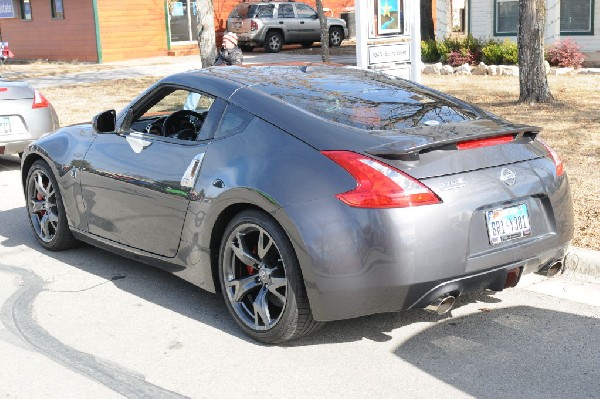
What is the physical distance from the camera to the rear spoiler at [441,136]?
14.1 ft

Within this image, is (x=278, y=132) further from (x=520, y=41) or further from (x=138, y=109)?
(x=520, y=41)

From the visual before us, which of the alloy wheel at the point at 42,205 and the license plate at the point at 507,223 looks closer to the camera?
the license plate at the point at 507,223

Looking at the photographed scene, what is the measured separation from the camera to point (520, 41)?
42.4 feet

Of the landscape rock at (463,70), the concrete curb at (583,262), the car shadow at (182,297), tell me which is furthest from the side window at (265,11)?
the concrete curb at (583,262)

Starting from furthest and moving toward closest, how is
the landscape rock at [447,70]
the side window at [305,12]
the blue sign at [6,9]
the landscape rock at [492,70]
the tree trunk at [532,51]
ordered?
the blue sign at [6,9] < the side window at [305,12] < the landscape rock at [447,70] < the landscape rock at [492,70] < the tree trunk at [532,51]

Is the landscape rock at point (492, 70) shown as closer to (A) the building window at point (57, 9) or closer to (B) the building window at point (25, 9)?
(A) the building window at point (57, 9)

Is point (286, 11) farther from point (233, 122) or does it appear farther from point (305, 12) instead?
point (233, 122)

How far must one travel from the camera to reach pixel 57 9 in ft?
102

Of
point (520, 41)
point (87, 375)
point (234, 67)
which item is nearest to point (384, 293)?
point (87, 375)

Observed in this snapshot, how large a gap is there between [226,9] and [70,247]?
27723mm

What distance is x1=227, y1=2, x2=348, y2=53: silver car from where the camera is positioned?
1201 inches

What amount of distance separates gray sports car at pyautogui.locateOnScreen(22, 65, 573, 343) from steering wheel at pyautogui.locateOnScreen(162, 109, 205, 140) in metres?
0.06

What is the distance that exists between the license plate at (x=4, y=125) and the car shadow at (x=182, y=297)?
2930 mm

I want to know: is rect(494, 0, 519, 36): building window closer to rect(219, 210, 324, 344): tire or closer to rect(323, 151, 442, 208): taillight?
rect(219, 210, 324, 344): tire
